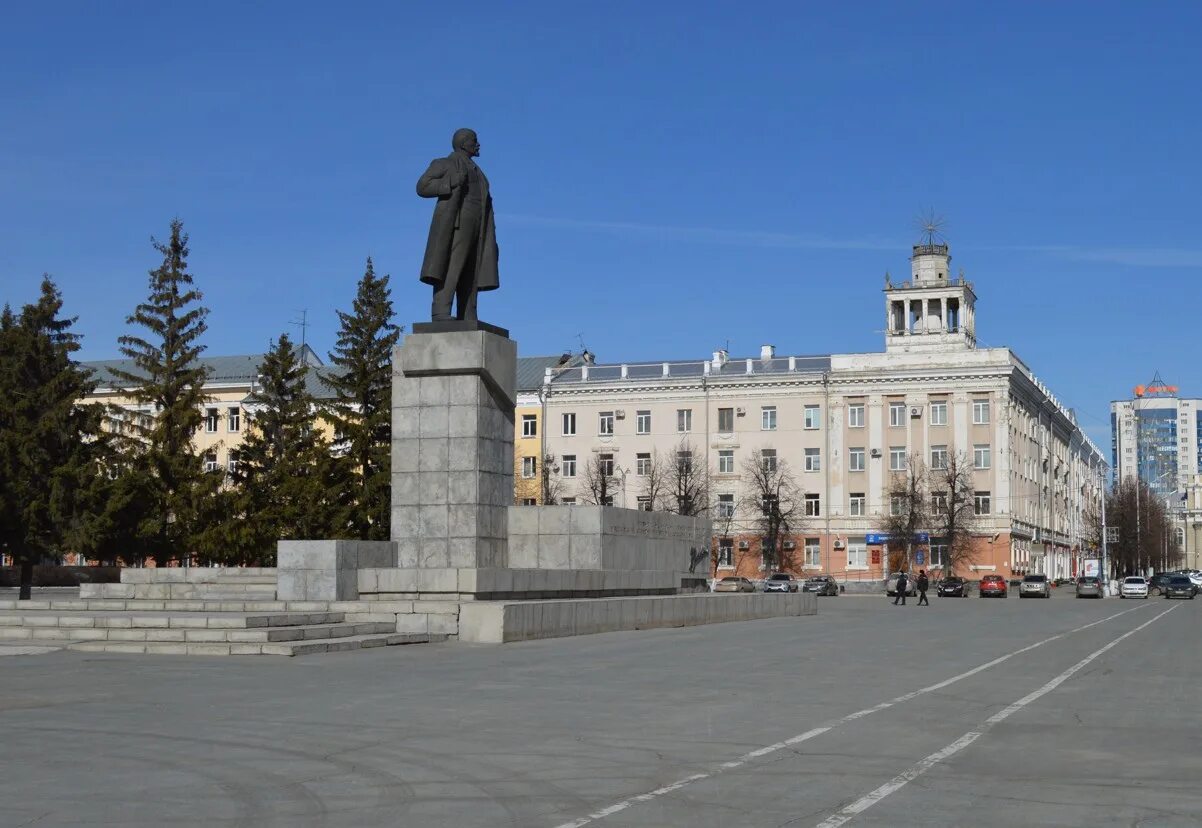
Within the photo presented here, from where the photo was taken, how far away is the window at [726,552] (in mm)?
91438

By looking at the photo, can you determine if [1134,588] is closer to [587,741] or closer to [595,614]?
[595,614]

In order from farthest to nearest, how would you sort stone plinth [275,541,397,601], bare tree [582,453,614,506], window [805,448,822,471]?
bare tree [582,453,614,506] < window [805,448,822,471] < stone plinth [275,541,397,601]

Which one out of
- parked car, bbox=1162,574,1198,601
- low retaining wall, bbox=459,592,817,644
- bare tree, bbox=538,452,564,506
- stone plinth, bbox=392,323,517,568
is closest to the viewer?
low retaining wall, bbox=459,592,817,644

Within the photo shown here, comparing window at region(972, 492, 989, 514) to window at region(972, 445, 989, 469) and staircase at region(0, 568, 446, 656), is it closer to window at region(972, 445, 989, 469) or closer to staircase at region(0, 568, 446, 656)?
window at region(972, 445, 989, 469)

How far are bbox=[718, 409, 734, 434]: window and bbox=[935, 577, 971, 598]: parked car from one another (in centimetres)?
1873

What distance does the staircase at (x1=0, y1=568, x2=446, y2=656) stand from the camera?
18.5 m

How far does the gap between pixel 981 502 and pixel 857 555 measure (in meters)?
7.95

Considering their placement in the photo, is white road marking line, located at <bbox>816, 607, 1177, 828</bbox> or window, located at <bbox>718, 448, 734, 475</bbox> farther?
window, located at <bbox>718, 448, 734, 475</bbox>

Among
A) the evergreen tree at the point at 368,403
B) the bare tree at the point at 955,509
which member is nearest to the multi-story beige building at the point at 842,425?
the bare tree at the point at 955,509

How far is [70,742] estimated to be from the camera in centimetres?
1019

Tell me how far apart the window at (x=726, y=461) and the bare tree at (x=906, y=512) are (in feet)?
32.7

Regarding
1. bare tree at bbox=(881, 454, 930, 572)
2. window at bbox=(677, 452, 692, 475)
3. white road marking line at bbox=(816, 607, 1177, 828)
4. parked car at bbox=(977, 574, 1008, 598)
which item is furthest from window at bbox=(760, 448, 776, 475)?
white road marking line at bbox=(816, 607, 1177, 828)

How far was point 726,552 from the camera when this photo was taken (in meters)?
91.6

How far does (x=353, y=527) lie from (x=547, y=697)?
4202 centimetres
